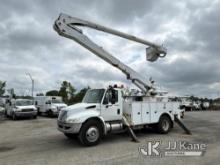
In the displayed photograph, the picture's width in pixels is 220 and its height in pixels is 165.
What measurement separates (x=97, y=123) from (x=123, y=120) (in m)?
1.46

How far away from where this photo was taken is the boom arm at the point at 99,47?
9.85 meters

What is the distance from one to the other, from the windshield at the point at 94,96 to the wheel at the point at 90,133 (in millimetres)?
1080

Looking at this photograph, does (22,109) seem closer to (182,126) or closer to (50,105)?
(50,105)

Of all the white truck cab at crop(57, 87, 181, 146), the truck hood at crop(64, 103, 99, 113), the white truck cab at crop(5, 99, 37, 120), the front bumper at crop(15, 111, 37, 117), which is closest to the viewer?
the white truck cab at crop(57, 87, 181, 146)

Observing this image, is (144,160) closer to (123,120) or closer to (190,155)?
(190,155)

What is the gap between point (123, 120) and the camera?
991 cm

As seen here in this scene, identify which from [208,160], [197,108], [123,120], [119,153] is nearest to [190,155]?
[208,160]

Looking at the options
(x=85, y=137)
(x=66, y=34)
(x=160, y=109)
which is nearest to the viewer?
(x=85, y=137)

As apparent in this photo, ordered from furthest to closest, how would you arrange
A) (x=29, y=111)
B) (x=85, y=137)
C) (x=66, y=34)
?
(x=29, y=111)
(x=66, y=34)
(x=85, y=137)

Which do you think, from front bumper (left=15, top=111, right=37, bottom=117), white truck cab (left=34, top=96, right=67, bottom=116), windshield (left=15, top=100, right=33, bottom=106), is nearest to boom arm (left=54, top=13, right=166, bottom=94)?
white truck cab (left=34, top=96, right=67, bottom=116)

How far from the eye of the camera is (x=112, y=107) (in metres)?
9.62

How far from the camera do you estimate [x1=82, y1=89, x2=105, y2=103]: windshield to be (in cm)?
957

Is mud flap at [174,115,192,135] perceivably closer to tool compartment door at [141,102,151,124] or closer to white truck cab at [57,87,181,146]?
white truck cab at [57,87,181,146]

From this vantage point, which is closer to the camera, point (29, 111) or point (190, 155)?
point (190, 155)
